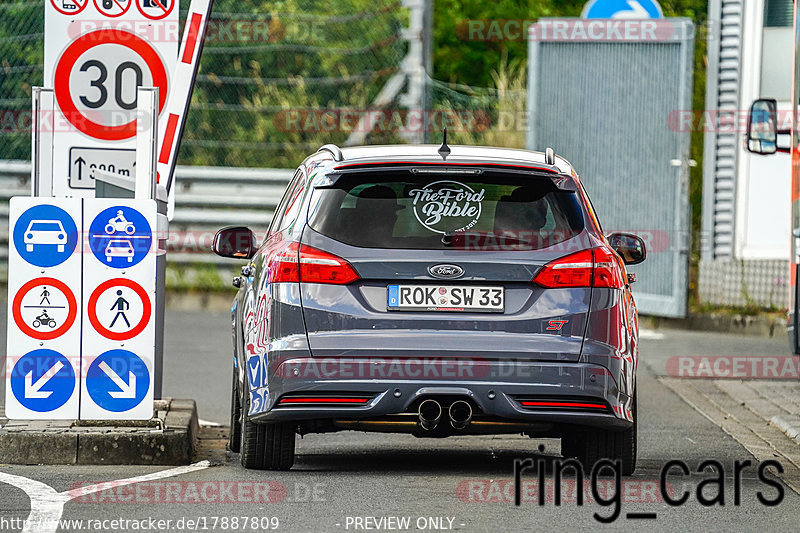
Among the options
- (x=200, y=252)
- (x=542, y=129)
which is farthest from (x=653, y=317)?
(x=200, y=252)

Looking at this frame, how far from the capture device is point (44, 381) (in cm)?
871

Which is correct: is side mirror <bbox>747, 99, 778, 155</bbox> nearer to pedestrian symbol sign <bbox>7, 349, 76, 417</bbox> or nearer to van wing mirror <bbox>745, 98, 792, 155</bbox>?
van wing mirror <bbox>745, 98, 792, 155</bbox>

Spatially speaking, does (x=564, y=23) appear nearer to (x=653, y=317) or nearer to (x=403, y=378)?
(x=653, y=317)

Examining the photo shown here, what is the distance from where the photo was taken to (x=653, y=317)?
62.5ft

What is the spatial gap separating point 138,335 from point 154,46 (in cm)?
208

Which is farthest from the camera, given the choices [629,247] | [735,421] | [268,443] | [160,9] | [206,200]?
[206,200]

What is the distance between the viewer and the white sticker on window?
26.2ft

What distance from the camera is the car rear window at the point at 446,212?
312 inches

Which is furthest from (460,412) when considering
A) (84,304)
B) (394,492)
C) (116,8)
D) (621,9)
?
(621,9)

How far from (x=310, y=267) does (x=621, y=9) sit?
13.1 metres

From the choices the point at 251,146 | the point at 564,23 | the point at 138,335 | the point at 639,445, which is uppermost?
the point at 564,23

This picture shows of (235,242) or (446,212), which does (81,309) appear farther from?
(446,212)

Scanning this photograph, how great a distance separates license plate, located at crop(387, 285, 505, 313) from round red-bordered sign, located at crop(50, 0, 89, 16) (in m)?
3.10

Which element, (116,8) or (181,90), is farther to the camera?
(181,90)
